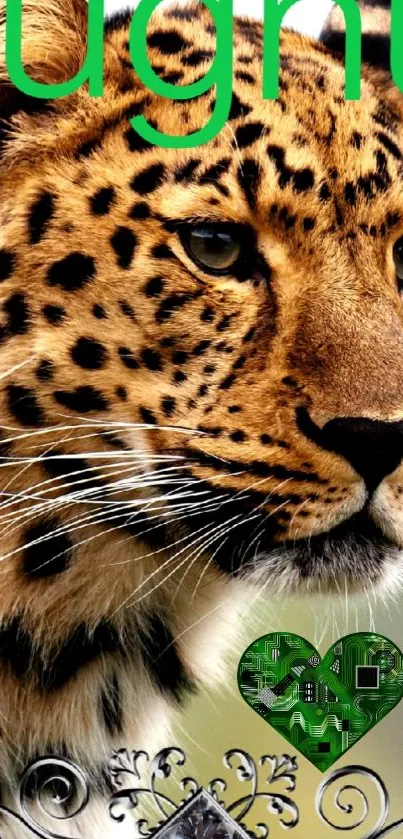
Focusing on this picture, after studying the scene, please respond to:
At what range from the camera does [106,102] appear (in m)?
2.87

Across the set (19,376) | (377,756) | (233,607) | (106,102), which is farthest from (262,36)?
(377,756)

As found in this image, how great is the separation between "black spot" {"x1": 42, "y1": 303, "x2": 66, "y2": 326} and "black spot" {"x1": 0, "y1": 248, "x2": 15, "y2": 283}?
0.37 ft

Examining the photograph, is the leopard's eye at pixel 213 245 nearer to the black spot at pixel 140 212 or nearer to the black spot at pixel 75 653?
the black spot at pixel 140 212

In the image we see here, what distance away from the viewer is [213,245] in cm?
277

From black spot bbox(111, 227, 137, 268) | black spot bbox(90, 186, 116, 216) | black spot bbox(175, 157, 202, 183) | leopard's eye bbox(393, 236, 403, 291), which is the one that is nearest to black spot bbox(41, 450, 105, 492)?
black spot bbox(111, 227, 137, 268)

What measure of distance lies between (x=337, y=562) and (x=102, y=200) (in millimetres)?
993

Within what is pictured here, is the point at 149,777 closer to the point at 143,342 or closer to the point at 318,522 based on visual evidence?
the point at 318,522

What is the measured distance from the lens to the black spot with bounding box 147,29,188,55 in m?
3.06

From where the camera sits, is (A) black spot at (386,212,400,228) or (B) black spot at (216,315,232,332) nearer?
(B) black spot at (216,315,232,332)

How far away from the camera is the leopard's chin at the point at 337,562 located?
2.68 metres

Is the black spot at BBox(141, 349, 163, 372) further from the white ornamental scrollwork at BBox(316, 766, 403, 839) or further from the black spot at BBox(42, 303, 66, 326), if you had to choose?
the white ornamental scrollwork at BBox(316, 766, 403, 839)

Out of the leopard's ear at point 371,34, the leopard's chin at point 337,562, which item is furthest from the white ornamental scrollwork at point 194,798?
the leopard's ear at point 371,34

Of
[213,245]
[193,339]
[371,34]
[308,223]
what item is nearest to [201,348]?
[193,339]

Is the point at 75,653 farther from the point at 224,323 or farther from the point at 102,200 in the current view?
the point at 102,200
